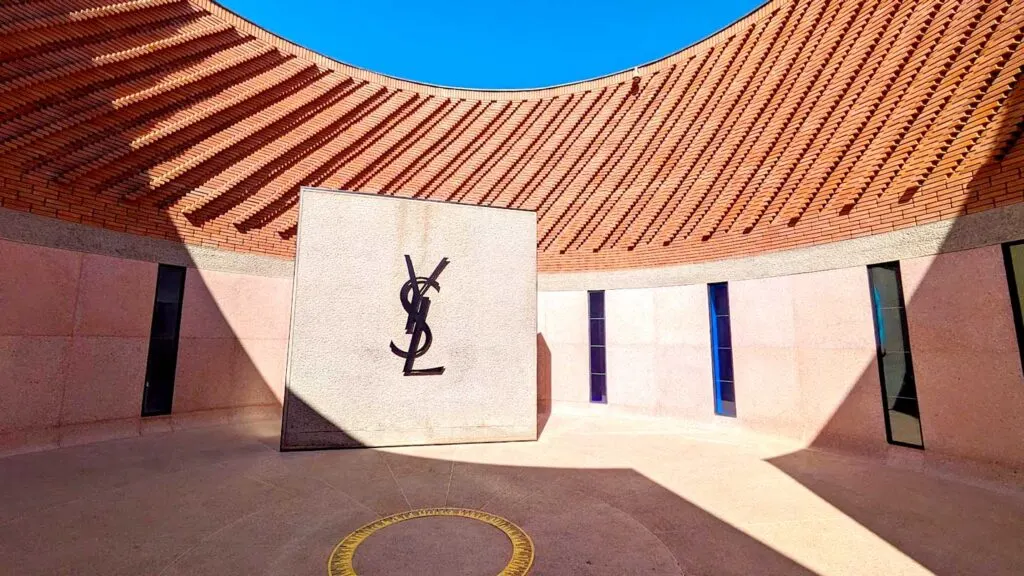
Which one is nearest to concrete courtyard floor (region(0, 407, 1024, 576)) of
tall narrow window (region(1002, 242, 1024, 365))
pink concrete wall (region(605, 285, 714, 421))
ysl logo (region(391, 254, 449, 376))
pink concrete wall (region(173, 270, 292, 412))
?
ysl logo (region(391, 254, 449, 376))

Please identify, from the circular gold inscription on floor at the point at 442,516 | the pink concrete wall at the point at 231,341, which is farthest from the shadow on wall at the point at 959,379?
the pink concrete wall at the point at 231,341

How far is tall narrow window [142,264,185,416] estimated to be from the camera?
9.48 m

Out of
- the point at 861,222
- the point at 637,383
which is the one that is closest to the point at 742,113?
the point at 861,222

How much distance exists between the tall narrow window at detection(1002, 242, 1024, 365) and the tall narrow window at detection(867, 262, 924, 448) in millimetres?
1376

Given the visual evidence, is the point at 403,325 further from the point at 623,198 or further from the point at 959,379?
the point at 959,379

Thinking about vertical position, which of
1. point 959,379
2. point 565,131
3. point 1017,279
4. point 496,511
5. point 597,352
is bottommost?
point 496,511

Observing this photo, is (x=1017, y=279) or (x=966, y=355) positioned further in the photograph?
(x=966, y=355)

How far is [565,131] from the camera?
16.1 m

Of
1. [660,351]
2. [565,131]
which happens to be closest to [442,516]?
[660,351]

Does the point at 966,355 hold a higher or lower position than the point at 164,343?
lower

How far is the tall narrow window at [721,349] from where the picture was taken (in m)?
10.7

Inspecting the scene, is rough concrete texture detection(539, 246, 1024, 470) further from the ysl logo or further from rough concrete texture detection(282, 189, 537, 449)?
the ysl logo

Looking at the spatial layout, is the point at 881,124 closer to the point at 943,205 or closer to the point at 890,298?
the point at 943,205

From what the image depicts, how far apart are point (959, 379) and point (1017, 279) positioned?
1.73m
